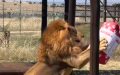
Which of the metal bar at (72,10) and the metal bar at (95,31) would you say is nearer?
the metal bar at (95,31)

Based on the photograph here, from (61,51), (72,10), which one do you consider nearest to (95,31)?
(61,51)

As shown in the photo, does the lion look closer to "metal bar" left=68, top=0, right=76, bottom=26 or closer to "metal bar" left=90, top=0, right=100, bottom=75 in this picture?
"metal bar" left=90, top=0, right=100, bottom=75

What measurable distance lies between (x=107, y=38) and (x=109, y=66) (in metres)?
9.30

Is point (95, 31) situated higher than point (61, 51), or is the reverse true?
point (95, 31)

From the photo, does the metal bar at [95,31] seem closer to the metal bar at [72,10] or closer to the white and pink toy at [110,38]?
the white and pink toy at [110,38]

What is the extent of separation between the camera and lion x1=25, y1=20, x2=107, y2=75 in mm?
4473

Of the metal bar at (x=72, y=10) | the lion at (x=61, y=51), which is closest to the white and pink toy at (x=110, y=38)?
the lion at (x=61, y=51)

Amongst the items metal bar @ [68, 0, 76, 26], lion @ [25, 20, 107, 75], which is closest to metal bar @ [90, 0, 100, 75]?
lion @ [25, 20, 107, 75]

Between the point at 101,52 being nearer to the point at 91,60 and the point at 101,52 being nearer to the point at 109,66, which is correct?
the point at 91,60

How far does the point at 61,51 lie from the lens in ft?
14.6

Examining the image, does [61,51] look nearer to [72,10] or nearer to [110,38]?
[110,38]

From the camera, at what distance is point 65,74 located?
4.80 metres

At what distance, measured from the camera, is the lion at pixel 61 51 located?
447 centimetres

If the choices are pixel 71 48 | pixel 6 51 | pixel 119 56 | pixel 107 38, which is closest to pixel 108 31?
pixel 107 38
